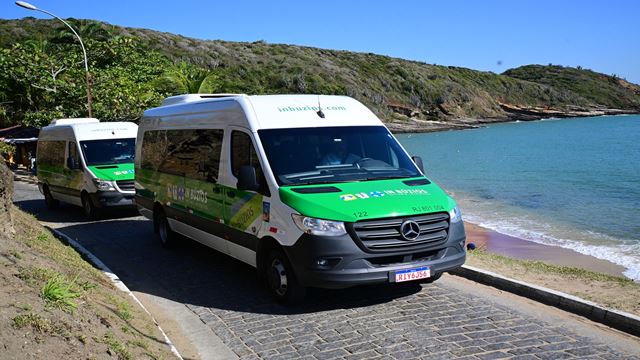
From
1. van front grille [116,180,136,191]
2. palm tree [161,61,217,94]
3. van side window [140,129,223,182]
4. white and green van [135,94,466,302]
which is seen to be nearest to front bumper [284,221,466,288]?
white and green van [135,94,466,302]

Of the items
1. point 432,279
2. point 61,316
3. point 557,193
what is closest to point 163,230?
point 432,279

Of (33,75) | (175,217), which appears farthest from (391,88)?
(175,217)

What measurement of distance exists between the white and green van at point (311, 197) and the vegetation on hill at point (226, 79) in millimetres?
22733

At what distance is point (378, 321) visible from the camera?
6750 mm

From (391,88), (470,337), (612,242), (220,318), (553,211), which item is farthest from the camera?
(391,88)

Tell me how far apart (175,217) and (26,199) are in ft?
42.1

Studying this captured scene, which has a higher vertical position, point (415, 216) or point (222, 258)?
point (415, 216)

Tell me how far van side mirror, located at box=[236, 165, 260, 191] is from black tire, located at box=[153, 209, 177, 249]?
3.83 m

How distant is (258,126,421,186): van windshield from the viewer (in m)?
7.60

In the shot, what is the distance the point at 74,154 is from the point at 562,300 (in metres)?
12.6

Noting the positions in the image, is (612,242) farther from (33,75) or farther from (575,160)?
(575,160)

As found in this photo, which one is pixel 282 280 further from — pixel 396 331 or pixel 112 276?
pixel 112 276

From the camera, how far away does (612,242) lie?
16875 millimetres

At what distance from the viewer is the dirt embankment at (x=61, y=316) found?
430 cm
